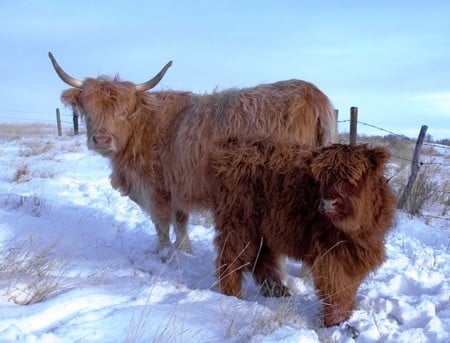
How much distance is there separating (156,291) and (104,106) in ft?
8.84

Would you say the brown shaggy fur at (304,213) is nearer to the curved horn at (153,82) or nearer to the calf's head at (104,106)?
the calf's head at (104,106)

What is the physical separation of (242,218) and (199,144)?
1426 millimetres

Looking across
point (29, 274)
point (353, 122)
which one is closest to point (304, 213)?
point (29, 274)

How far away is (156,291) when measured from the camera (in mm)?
3508

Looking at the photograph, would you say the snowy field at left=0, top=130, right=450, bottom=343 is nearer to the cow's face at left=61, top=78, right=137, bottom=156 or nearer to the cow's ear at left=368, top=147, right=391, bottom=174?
the cow's ear at left=368, top=147, right=391, bottom=174

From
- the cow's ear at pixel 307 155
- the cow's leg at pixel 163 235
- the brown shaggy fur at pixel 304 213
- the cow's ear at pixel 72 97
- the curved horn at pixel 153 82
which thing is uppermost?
the curved horn at pixel 153 82

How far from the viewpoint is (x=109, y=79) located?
5.95 m

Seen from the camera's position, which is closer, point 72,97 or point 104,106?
point 104,106

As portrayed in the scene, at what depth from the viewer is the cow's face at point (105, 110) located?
544cm

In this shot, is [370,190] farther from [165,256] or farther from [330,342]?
[165,256]

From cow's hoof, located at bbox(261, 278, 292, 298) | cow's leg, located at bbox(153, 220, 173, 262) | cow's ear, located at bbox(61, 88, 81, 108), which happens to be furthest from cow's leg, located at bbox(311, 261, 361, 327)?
cow's ear, located at bbox(61, 88, 81, 108)

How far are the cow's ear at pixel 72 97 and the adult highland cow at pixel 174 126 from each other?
11 millimetres

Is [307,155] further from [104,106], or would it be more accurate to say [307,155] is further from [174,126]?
[104,106]

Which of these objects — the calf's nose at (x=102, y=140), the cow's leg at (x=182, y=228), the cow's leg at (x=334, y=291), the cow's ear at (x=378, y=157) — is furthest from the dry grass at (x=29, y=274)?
the cow's ear at (x=378, y=157)
